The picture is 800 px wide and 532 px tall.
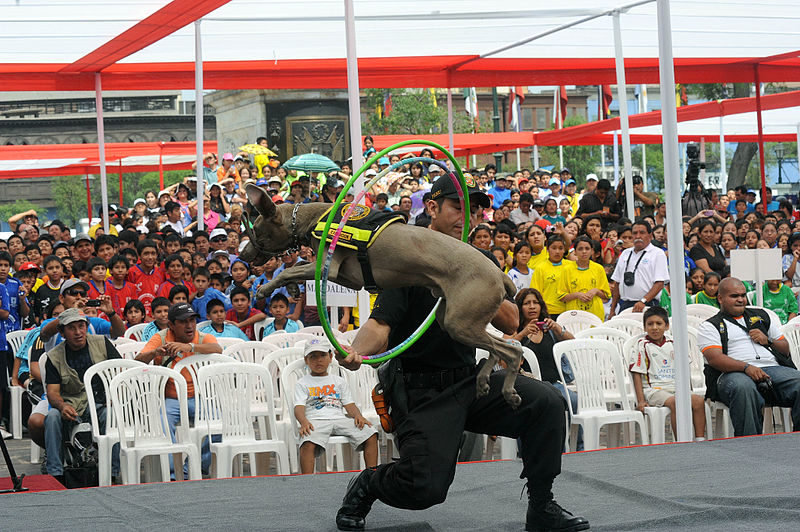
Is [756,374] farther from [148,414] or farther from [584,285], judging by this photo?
[148,414]

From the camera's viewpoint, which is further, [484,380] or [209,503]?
[209,503]

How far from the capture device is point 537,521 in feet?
14.8

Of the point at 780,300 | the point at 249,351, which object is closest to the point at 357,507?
the point at 249,351

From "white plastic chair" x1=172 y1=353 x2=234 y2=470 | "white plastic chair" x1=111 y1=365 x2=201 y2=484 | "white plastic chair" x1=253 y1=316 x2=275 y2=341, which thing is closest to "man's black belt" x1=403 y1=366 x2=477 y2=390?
"white plastic chair" x1=111 y1=365 x2=201 y2=484

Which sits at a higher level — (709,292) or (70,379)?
(709,292)

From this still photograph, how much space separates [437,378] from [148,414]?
304cm

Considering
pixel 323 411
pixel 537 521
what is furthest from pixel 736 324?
pixel 537 521

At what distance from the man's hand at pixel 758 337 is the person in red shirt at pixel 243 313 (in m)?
4.00

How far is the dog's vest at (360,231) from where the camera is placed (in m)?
4.06

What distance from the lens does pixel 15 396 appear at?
9.29 metres

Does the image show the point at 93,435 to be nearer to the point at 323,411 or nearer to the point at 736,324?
the point at 323,411

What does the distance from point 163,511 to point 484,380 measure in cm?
165

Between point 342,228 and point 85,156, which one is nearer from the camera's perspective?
point 342,228

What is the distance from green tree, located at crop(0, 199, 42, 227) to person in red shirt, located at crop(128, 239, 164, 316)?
132 ft
